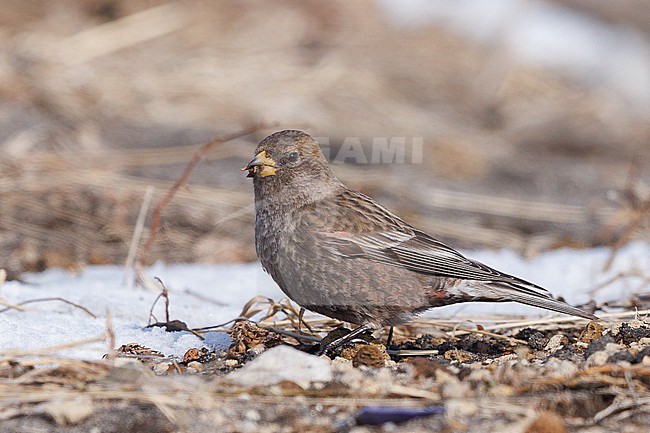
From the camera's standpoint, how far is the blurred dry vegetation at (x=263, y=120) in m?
7.35

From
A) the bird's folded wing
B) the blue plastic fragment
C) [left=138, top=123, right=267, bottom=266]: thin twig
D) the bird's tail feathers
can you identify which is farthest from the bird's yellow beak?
the blue plastic fragment

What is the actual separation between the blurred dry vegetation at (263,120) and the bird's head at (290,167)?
114cm

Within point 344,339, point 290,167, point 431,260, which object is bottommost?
point 344,339

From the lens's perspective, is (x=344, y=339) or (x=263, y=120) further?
(x=263, y=120)

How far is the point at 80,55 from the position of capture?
34.1 feet

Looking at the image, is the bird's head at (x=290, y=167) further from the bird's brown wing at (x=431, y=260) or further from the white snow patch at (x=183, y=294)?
the white snow patch at (x=183, y=294)

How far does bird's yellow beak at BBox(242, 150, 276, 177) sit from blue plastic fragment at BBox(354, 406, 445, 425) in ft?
5.60

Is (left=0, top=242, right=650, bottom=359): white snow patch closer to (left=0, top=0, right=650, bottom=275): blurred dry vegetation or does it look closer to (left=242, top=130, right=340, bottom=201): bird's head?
(left=0, top=0, right=650, bottom=275): blurred dry vegetation

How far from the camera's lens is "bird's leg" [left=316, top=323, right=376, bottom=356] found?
408 cm

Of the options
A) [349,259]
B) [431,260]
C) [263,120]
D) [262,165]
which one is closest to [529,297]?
[431,260]

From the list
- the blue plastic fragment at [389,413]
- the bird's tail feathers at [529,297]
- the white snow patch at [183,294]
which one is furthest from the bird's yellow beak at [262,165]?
the blue plastic fragment at [389,413]

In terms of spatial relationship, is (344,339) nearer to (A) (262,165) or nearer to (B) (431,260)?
(B) (431,260)

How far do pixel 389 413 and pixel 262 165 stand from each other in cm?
182

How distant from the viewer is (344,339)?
411 cm
